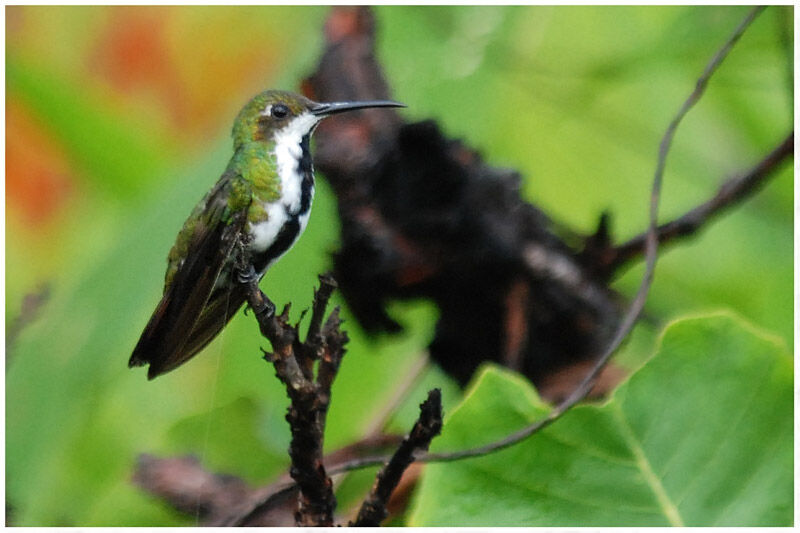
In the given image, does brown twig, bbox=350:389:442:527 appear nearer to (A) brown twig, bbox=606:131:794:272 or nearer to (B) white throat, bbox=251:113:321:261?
(B) white throat, bbox=251:113:321:261

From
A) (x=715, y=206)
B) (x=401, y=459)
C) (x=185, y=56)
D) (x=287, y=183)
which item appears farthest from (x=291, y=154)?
(x=715, y=206)

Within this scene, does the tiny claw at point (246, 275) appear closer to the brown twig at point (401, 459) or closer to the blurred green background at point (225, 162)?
the blurred green background at point (225, 162)

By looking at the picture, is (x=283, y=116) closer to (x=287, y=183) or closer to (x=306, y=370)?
(x=287, y=183)

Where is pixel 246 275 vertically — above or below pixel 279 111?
below

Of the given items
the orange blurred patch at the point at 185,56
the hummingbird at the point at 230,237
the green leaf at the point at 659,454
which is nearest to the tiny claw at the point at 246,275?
the hummingbird at the point at 230,237

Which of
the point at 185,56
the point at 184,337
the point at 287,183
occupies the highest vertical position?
the point at 185,56
